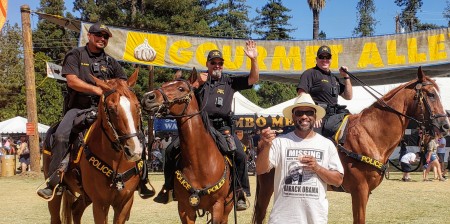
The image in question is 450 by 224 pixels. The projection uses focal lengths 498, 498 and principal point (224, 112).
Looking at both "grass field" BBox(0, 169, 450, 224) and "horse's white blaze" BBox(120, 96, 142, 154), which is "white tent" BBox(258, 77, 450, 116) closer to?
"grass field" BBox(0, 169, 450, 224)

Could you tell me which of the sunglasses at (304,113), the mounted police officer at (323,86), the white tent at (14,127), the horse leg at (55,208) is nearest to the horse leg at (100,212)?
the horse leg at (55,208)

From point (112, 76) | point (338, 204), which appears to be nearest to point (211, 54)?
point (112, 76)

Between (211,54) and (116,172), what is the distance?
206 centimetres

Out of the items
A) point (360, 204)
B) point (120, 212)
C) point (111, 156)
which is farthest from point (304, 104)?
point (360, 204)

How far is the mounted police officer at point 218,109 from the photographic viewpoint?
6699 mm

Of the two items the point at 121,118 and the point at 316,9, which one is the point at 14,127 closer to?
the point at 316,9

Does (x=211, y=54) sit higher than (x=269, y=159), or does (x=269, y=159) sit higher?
(x=211, y=54)

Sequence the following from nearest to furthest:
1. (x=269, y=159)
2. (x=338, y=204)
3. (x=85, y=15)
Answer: (x=269, y=159), (x=338, y=204), (x=85, y=15)

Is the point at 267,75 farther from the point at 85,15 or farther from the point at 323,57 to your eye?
the point at 85,15

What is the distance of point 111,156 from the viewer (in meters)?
6.10

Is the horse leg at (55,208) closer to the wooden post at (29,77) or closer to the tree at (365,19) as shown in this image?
the wooden post at (29,77)

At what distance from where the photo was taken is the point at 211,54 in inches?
271

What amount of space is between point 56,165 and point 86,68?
1.38 metres

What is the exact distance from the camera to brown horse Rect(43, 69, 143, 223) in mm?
5535
